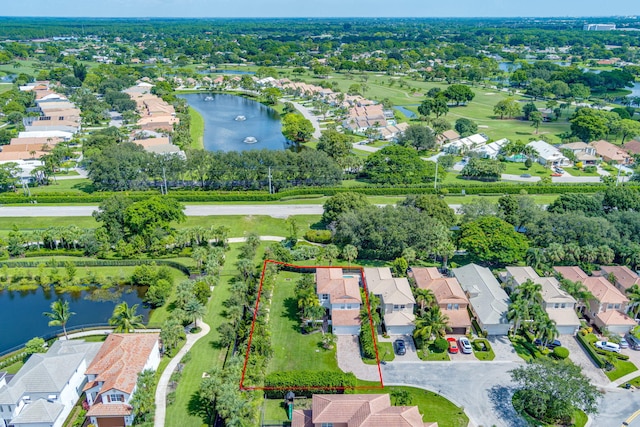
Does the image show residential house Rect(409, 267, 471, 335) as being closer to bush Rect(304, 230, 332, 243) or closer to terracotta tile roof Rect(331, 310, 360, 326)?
terracotta tile roof Rect(331, 310, 360, 326)

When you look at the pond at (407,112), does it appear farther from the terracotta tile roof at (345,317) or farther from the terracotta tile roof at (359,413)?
the terracotta tile roof at (359,413)

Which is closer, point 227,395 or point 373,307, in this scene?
point 227,395

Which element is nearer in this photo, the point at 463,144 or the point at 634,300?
the point at 634,300

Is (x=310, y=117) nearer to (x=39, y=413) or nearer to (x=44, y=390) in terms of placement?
(x=44, y=390)

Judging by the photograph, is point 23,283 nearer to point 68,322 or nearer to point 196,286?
point 68,322

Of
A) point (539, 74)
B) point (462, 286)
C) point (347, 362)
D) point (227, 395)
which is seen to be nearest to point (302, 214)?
point (462, 286)

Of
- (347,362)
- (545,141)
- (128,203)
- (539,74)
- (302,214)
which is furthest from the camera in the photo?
(539,74)

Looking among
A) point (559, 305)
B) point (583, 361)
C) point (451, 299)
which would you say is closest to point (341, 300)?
point (451, 299)
